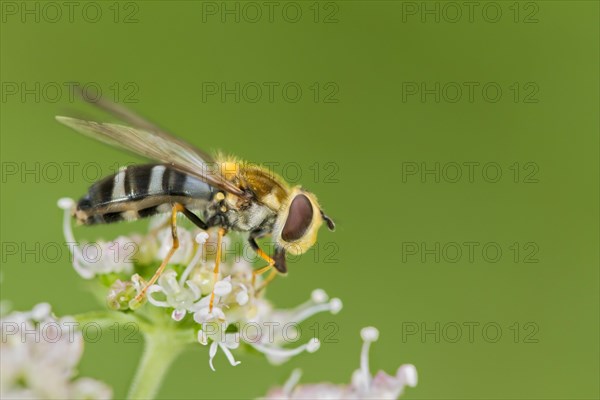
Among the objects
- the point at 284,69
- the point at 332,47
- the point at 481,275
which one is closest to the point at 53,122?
the point at 284,69

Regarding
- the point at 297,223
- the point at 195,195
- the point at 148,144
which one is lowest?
the point at 297,223

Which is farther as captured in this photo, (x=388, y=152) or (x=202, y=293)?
(x=388, y=152)

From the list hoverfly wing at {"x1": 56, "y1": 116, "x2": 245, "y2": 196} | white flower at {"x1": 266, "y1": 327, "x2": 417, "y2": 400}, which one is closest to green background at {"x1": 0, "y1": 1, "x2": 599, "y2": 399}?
hoverfly wing at {"x1": 56, "y1": 116, "x2": 245, "y2": 196}

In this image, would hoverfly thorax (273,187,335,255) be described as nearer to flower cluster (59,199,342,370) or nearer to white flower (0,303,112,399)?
flower cluster (59,199,342,370)

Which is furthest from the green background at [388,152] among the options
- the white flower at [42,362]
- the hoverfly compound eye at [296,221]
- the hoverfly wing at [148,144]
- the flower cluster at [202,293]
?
the white flower at [42,362]

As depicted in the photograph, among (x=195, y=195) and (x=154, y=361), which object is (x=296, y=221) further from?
(x=154, y=361)

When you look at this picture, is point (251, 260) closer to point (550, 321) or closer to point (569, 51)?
point (550, 321)

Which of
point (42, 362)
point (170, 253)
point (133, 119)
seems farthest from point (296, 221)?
point (42, 362)
